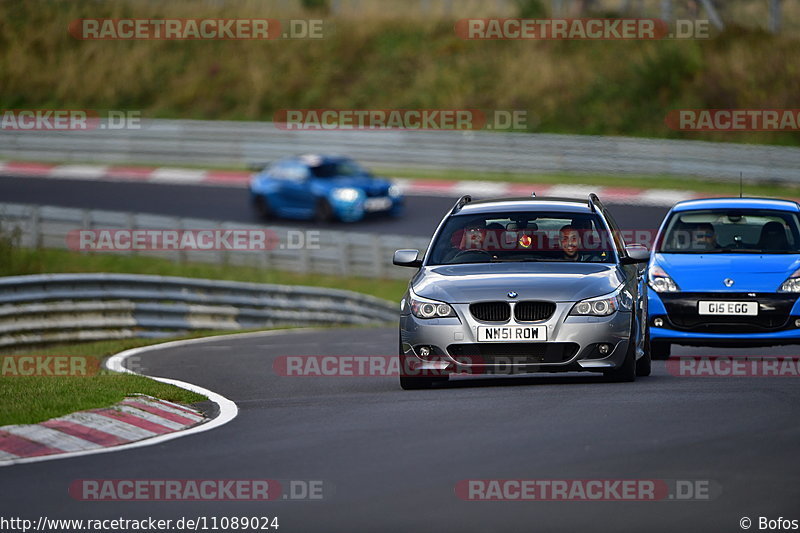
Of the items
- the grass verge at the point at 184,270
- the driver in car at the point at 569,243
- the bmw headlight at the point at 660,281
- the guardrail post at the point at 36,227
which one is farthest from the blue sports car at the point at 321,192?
the driver in car at the point at 569,243

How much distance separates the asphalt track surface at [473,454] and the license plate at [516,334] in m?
0.41

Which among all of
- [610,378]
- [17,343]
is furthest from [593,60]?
[610,378]

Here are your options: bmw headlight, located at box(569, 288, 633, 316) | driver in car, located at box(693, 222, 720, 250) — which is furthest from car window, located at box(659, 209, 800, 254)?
bmw headlight, located at box(569, 288, 633, 316)

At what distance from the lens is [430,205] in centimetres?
3566

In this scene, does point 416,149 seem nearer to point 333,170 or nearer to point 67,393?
point 333,170

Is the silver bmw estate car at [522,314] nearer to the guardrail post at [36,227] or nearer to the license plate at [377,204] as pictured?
the guardrail post at [36,227]

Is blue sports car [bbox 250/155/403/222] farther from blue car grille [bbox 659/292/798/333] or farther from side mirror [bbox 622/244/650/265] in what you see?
side mirror [bbox 622/244/650/265]

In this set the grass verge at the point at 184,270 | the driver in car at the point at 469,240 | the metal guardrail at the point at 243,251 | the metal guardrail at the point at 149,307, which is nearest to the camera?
the driver in car at the point at 469,240

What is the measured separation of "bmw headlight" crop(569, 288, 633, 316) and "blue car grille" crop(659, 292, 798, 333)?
8.75ft

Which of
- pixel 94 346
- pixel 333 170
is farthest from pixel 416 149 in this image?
pixel 94 346

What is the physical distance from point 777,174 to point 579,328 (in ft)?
79.8

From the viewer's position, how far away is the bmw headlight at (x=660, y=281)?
48.4 ft

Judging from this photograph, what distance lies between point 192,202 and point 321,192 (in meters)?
4.06

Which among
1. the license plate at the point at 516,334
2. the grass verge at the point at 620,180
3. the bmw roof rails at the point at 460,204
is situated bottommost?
the license plate at the point at 516,334
